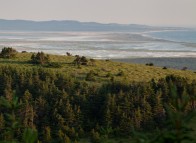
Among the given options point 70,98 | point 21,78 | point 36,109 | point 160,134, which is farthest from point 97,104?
point 160,134

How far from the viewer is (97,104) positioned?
260ft

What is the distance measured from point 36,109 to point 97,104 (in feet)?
37.9

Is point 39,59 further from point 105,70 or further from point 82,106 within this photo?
point 82,106

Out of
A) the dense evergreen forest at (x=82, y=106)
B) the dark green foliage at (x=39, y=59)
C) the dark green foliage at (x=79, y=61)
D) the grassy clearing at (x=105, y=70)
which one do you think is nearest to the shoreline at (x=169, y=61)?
the grassy clearing at (x=105, y=70)

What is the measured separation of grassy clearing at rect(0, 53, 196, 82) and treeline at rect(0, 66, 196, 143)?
12.0m

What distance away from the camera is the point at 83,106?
7731 cm

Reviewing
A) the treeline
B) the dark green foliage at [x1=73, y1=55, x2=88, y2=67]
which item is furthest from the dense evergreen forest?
the dark green foliage at [x1=73, y1=55, x2=88, y2=67]

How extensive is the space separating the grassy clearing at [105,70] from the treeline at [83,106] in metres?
12.0

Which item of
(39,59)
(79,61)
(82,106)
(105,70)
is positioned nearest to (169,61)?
(79,61)

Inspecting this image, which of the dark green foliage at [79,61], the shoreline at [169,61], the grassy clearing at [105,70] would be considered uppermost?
the dark green foliage at [79,61]

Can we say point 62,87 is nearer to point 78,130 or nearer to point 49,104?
point 49,104

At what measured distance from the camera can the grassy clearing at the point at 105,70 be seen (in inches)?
3872

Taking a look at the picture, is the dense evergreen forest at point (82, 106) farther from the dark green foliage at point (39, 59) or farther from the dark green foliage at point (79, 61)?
the dark green foliage at point (79, 61)

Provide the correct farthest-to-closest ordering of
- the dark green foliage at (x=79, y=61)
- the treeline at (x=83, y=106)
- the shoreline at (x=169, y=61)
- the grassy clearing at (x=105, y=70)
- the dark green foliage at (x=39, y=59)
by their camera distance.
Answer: the shoreline at (x=169, y=61)
the dark green foliage at (x=79, y=61)
the dark green foliage at (x=39, y=59)
the grassy clearing at (x=105, y=70)
the treeline at (x=83, y=106)
